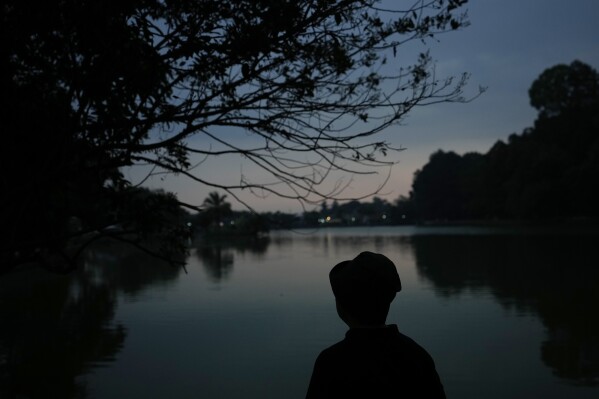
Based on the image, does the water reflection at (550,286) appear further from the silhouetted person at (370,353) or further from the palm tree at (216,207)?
the palm tree at (216,207)

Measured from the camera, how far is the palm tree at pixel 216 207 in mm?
63594

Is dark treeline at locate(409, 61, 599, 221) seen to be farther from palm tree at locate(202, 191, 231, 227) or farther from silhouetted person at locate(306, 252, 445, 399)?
silhouetted person at locate(306, 252, 445, 399)

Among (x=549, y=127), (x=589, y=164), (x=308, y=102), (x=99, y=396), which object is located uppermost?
(x=549, y=127)

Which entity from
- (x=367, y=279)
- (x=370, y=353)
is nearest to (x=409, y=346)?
(x=370, y=353)

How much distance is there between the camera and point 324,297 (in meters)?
15.0

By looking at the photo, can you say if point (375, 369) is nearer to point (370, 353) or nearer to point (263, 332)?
point (370, 353)

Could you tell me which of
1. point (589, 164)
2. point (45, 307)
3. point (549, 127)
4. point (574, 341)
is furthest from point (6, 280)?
point (549, 127)

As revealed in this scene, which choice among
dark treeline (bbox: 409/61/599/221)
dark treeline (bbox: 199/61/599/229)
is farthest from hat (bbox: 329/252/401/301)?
dark treeline (bbox: 409/61/599/221)

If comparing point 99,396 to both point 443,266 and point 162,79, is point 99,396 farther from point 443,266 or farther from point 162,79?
point 443,266

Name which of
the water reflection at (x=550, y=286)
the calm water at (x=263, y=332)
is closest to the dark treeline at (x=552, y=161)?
the water reflection at (x=550, y=286)

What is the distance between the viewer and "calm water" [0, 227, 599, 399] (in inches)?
300

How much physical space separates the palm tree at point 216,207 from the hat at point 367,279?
61.8 meters

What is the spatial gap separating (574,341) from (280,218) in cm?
663

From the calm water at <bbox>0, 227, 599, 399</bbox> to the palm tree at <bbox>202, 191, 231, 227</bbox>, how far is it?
141 ft
